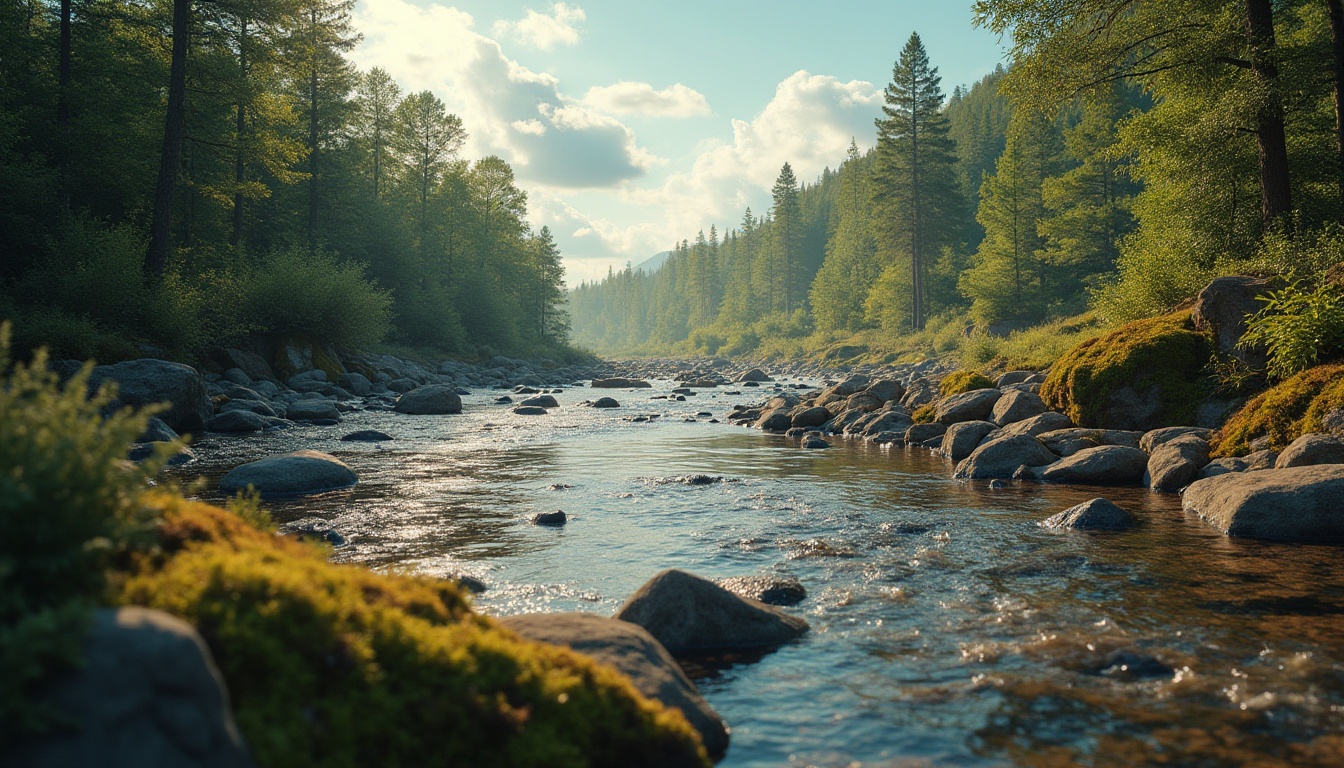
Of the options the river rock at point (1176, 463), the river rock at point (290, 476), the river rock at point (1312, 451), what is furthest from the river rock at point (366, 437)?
the river rock at point (1312, 451)

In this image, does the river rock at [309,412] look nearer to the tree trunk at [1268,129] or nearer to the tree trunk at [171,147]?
the tree trunk at [171,147]

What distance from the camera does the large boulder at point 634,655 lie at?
12.7 feet

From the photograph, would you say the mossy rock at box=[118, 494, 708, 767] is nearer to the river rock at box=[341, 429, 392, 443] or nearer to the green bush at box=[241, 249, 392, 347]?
the river rock at box=[341, 429, 392, 443]

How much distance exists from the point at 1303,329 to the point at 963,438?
5.45 meters

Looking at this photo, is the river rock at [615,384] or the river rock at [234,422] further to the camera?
the river rock at [615,384]

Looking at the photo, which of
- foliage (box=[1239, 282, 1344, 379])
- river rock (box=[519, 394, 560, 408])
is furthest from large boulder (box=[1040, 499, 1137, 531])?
river rock (box=[519, 394, 560, 408])

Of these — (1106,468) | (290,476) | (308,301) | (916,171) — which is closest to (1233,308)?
(1106,468)

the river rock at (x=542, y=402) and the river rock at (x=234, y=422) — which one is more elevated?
the river rock at (x=542, y=402)

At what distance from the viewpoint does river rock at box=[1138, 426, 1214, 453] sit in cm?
1134

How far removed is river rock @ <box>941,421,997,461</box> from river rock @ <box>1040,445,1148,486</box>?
294 cm

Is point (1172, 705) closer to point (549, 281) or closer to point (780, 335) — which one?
point (549, 281)

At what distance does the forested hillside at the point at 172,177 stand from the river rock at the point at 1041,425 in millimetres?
17966

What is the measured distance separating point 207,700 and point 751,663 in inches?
142

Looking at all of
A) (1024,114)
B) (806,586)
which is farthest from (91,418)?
(1024,114)
